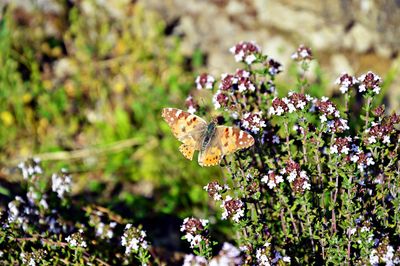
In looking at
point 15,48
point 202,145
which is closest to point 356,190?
point 202,145

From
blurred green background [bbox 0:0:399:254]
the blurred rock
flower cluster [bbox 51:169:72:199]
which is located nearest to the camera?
flower cluster [bbox 51:169:72:199]

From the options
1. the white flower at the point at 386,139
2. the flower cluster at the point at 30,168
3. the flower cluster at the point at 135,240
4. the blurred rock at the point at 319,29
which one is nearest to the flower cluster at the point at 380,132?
the white flower at the point at 386,139

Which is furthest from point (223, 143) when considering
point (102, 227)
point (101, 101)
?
point (101, 101)

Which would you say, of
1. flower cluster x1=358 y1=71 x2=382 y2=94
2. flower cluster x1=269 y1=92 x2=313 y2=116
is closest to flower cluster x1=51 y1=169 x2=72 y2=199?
flower cluster x1=269 y1=92 x2=313 y2=116

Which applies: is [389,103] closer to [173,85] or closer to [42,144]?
[173,85]

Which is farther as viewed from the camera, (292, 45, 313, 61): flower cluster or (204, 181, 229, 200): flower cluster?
(292, 45, 313, 61): flower cluster

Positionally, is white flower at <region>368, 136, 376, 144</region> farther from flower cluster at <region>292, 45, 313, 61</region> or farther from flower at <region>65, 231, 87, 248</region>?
flower at <region>65, 231, 87, 248</region>

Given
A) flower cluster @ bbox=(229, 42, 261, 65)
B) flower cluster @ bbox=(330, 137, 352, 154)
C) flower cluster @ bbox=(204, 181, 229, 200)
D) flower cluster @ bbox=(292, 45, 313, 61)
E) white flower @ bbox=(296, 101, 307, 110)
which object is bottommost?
flower cluster @ bbox=(204, 181, 229, 200)
